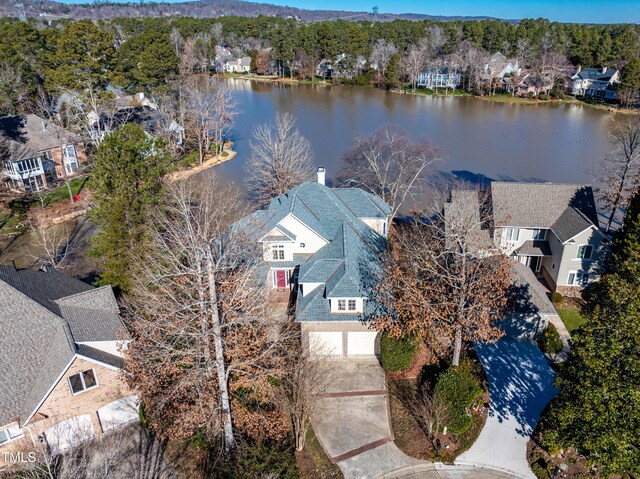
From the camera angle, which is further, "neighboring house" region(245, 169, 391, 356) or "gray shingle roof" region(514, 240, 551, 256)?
"gray shingle roof" region(514, 240, 551, 256)

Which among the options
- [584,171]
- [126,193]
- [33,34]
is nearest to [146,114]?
[33,34]

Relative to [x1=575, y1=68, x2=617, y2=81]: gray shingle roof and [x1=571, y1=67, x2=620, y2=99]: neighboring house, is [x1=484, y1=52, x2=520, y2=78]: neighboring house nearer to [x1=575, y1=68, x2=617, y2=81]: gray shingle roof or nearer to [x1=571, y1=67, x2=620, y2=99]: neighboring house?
[x1=571, y1=67, x2=620, y2=99]: neighboring house

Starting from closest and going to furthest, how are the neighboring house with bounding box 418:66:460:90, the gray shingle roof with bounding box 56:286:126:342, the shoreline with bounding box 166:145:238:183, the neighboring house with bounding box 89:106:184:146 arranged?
the gray shingle roof with bounding box 56:286:126:342 < the shoreline with bounding box 166:145:238:183 < the neighboring house with bounding box 89:106:184:146 < the neighboring house with bounding box 418:66:460:90

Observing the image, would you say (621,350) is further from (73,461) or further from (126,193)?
(126,193)

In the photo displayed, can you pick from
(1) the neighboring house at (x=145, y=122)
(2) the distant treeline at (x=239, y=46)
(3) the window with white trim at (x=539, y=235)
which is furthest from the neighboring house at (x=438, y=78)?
(3) the window with white trim at (x=539, y=235)

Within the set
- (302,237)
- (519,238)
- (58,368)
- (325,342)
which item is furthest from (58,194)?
(519,238)

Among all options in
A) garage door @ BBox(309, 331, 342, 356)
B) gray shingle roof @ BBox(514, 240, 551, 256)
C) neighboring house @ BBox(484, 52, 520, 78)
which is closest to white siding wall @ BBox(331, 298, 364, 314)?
garage door @ BBox(309, 331, 342, 356)

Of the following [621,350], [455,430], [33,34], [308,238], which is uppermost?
[33,34]
